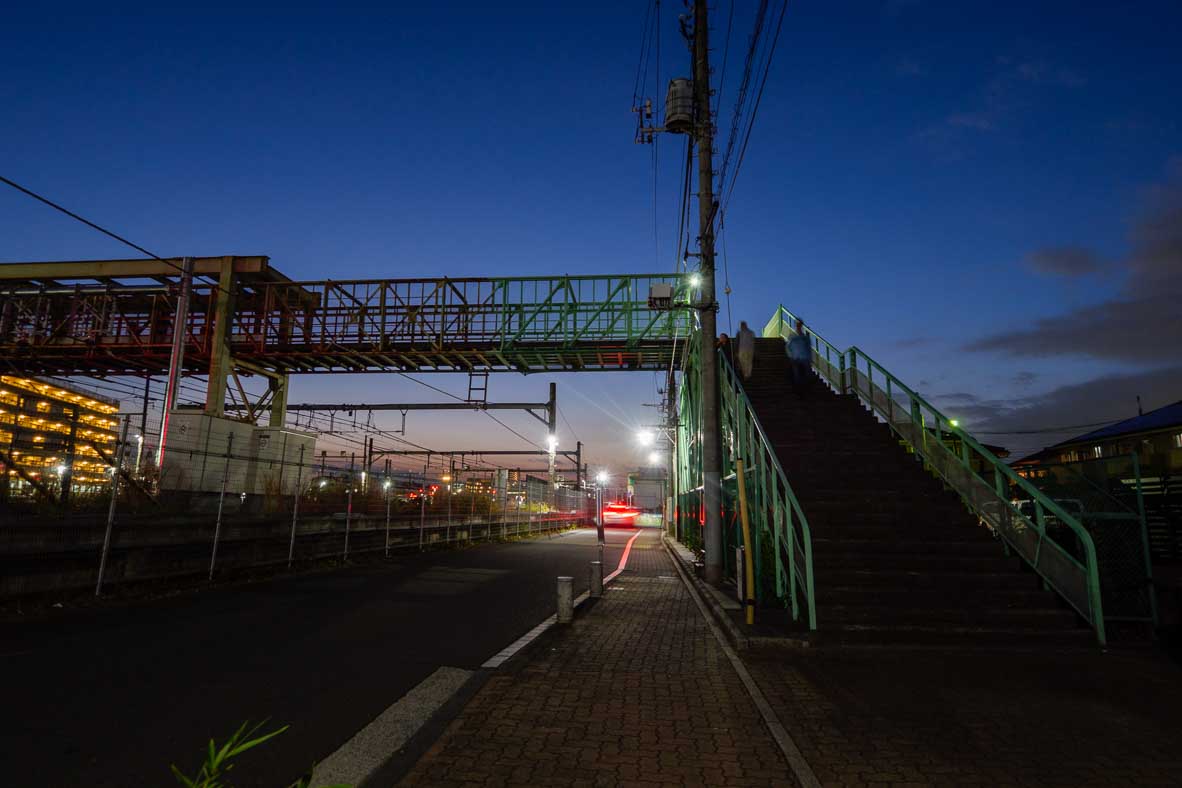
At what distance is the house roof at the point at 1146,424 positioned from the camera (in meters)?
26.3

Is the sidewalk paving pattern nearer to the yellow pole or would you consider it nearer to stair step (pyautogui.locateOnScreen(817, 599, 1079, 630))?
stair step (pyautogui.locateOnScreen(817, 599, 1079, 630))

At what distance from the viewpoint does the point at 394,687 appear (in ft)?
17.8

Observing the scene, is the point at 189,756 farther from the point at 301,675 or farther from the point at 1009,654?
the point at 1009,654

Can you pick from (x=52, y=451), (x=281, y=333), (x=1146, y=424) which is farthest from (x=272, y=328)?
(x=1146, y=424)

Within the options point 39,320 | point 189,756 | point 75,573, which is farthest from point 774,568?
point 39,320

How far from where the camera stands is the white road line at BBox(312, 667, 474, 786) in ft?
11.8

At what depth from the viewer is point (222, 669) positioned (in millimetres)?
5785

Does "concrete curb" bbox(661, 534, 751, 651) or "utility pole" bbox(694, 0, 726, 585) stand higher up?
"utility pole" bbox(694, 0, 726, 585)

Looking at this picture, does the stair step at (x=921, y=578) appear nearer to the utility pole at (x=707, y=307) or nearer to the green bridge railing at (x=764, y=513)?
the green bridge railing at (x=764, y=513)

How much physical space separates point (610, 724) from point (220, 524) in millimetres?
10185

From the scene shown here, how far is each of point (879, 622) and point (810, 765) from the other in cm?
426

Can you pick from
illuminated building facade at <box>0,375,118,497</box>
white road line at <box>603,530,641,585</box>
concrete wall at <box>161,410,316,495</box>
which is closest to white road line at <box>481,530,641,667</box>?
white road line at <box>603,530,641,585</box>

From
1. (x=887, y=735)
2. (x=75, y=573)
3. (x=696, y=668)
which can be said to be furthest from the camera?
(x=75, y=573)

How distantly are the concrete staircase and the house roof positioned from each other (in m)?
23.5
